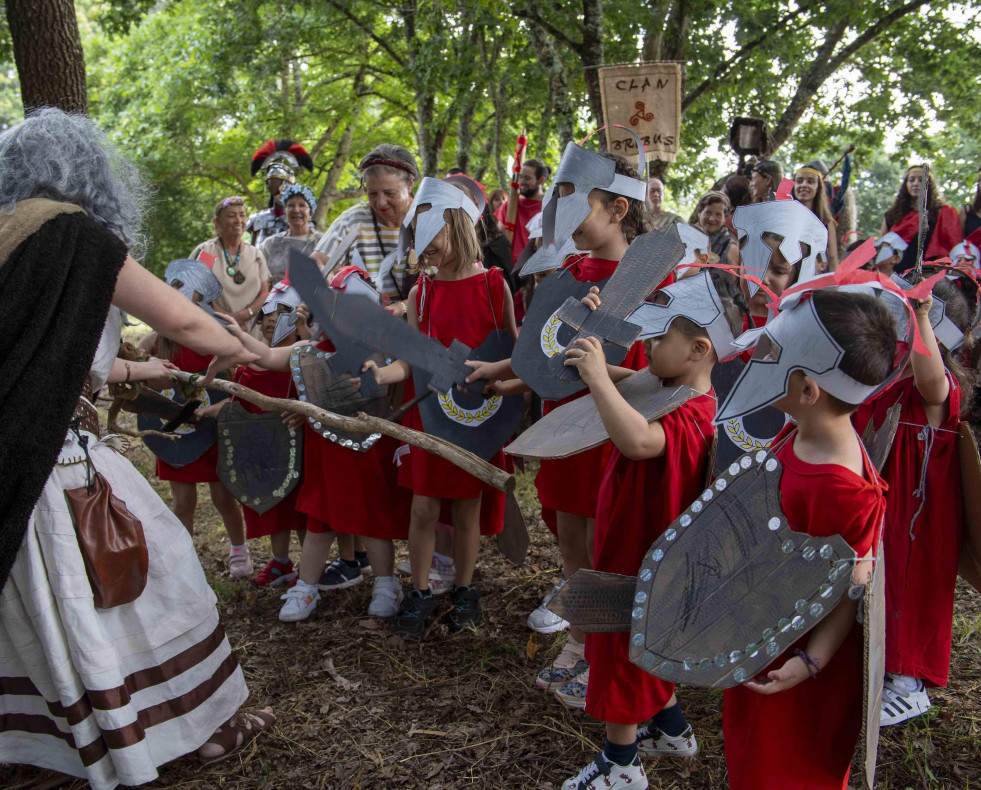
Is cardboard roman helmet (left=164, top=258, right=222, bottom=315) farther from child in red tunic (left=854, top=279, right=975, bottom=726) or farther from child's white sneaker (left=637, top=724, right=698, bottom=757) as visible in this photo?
child in red tunic (left=854, top=279, right=975, bottom=726)

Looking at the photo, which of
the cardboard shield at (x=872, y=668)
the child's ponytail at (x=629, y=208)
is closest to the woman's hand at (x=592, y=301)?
the child's ponytail at (x=629, y=208)

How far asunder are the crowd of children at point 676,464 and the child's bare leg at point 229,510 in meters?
0.01

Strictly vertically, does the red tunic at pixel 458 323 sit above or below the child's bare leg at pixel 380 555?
above

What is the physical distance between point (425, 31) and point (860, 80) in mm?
6714

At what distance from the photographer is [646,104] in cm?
554

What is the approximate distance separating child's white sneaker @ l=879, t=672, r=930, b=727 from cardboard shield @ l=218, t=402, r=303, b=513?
8.40ft

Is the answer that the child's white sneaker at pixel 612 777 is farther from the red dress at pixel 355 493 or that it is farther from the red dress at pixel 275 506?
the red dress at pixel 275 506

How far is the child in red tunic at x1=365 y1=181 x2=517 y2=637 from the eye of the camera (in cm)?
318

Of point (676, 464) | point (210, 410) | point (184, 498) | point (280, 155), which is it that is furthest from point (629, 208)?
point (280, 155)

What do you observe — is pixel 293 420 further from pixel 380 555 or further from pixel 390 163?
pixel 390 163

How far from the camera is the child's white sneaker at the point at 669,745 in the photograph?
246 cm

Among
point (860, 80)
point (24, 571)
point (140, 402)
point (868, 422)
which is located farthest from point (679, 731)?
point (860, 80)

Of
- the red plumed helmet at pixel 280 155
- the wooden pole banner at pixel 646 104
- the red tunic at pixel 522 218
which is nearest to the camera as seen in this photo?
the wooden pole banner at pixel 646 104

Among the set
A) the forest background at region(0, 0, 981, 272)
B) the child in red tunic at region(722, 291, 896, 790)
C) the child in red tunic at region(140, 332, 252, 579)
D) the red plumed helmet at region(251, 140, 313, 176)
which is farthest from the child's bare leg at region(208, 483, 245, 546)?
the forest background at region(0, 0, 981, 272)
